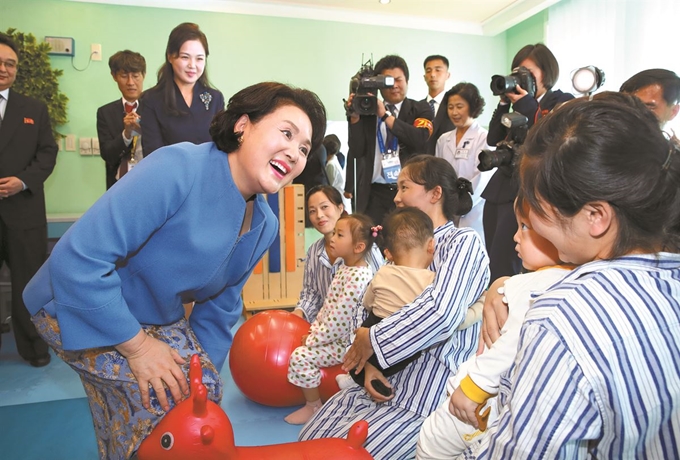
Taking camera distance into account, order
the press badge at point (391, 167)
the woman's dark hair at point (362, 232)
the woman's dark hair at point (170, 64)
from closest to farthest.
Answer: the woman's dark hair at point (362, 232)
the woman's dark hair at point (170, 64)
the press badge at point (391, 167)

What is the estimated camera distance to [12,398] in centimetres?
238

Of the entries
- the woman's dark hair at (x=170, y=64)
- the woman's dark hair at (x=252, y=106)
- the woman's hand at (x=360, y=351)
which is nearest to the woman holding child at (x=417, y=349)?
the woman's hand at (x=360, y=351)

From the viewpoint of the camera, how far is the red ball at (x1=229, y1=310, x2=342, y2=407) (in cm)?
218

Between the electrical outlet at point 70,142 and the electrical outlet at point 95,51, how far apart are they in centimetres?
81

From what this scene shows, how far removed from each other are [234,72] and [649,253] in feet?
17.6

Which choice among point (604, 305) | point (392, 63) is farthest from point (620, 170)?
point (392, 63)

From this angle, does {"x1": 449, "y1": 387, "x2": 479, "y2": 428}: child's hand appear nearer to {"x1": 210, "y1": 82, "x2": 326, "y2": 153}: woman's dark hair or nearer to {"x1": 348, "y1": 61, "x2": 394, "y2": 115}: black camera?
{"x1": 210, "y1": 82, "x2": 326, "y2": 153}: woman's dark hair

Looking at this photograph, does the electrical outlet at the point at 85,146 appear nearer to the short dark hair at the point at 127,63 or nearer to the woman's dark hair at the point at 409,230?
the short dark hair at the point at 127,63

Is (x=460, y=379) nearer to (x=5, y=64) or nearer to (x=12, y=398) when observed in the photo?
(x=12, y=398)

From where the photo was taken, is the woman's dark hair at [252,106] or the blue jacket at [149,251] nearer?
the blue jacket at [149,251]

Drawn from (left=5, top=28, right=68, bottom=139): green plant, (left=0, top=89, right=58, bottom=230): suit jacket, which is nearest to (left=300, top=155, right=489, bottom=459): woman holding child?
(left=0, top=89, right=58, bottom=230): suit jacket

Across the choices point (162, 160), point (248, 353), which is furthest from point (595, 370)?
point (248, 353)

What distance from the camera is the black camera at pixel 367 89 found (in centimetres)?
300

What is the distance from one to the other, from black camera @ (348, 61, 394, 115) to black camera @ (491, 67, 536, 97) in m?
0.69
